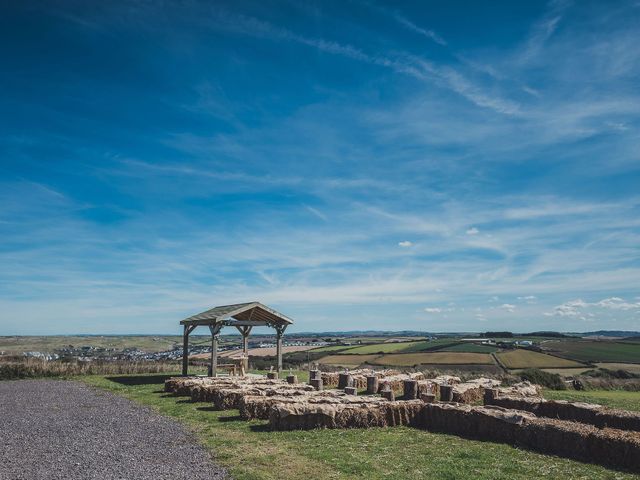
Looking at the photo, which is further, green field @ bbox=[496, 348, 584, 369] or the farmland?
the farmland

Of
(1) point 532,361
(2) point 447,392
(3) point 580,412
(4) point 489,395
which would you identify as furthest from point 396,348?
(3) point 580,412

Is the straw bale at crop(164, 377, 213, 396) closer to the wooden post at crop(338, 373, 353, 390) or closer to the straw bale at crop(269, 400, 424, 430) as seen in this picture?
the wooden post at crop(338, 373, 353, 390)

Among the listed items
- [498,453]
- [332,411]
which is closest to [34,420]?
[332,411]

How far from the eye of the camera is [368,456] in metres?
11.0

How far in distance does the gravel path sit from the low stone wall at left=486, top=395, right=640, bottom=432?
11284 mm

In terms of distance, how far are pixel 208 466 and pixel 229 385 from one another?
35.9 feet

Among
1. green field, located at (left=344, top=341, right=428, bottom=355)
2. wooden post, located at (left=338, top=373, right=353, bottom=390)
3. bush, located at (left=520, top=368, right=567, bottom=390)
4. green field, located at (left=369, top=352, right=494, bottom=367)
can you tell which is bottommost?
green field, located at (left=344, top=341, right=428, bottom=355)

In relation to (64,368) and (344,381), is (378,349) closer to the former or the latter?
(64,368)

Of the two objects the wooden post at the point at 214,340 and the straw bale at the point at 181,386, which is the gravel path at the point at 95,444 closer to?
the straw bale at the point at 181,386

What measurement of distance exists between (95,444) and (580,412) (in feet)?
48.0

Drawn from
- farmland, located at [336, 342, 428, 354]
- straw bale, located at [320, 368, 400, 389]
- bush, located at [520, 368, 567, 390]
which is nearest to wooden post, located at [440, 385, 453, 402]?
straw bale, located at [320, 368, 400, 389]

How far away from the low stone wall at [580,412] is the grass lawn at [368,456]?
397 cm

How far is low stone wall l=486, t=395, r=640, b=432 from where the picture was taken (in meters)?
13.2

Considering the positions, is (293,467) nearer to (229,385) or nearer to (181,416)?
(181,416)
